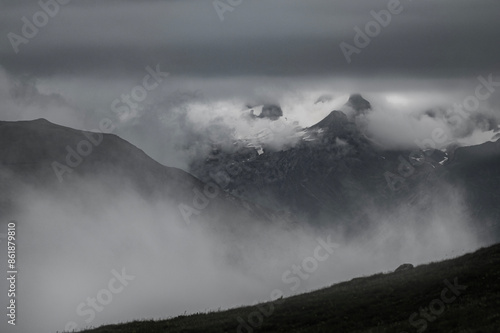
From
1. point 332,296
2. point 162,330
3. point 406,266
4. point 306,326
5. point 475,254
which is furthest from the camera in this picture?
point 406,266

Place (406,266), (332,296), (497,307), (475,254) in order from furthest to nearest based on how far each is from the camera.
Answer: (406,266) < (475,254) < (332,296) < (497,307)

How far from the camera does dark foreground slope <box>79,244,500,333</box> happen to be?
47719 millimetres

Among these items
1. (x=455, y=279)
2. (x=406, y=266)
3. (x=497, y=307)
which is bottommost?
(x=497, y=307)

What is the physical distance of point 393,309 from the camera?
177 feet

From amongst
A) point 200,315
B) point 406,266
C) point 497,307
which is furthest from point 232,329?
point 406,266

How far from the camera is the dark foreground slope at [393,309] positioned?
47.7m

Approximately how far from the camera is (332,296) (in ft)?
207

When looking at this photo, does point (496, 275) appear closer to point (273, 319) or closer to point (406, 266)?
point (273, 319)

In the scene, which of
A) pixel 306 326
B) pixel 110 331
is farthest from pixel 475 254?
pixel 110 331

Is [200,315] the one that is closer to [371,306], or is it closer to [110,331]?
[110,331]

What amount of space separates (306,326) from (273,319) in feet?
13.4

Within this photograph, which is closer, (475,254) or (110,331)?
(110,331)

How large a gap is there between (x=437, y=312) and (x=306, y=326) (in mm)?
9907

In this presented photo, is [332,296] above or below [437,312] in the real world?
above
